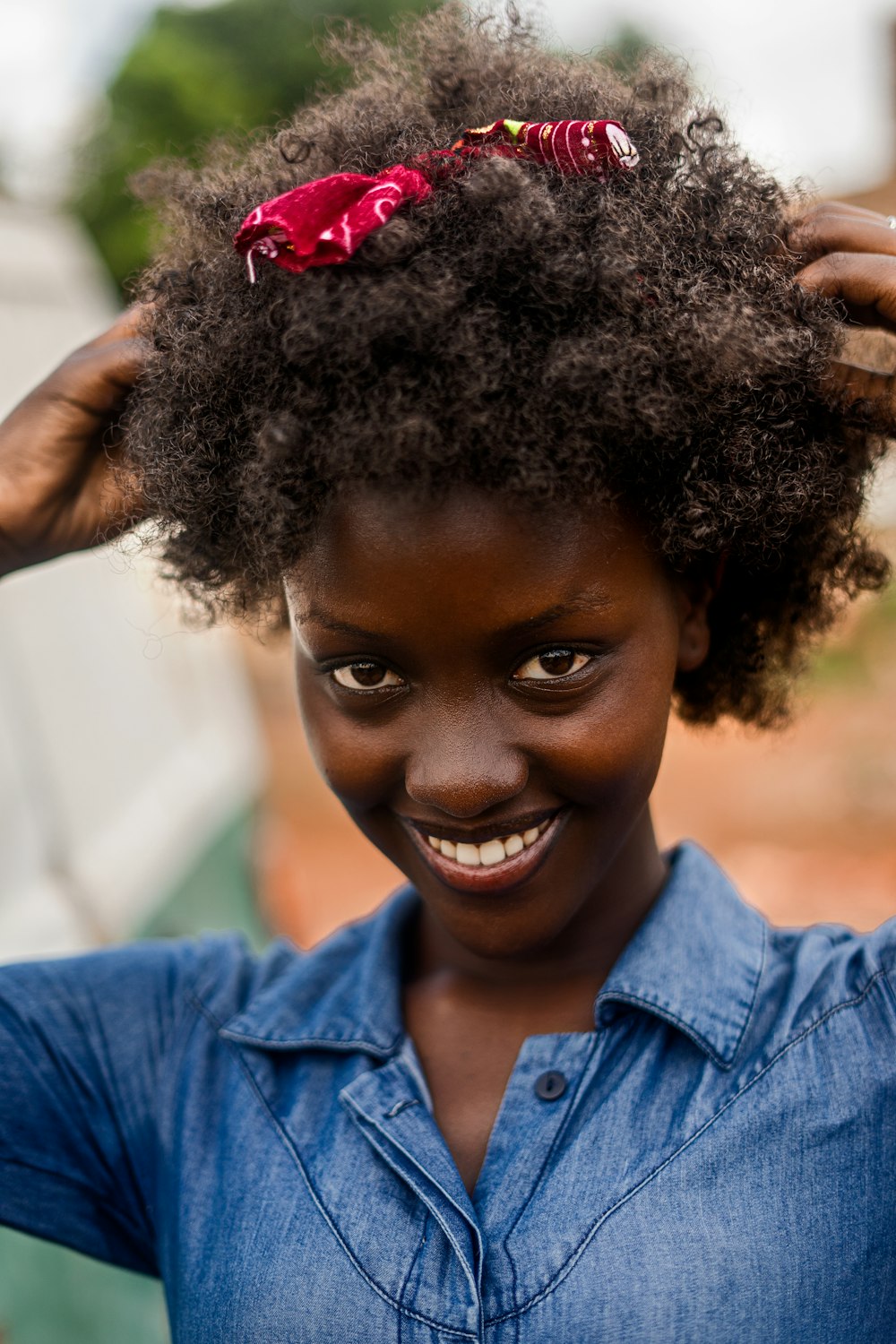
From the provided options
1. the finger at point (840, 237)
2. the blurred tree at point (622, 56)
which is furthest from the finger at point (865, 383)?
the blurred tree at point (622, 56)

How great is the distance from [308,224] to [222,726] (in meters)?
4.20

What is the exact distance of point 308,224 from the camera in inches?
46.8

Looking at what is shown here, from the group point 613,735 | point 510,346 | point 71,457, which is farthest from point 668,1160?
point 71,457

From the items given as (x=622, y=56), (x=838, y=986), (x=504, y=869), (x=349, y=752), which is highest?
(x=622, y=56)

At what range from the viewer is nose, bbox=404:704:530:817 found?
1274 millimetres

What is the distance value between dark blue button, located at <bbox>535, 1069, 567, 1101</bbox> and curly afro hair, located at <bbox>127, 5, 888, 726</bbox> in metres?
0.61

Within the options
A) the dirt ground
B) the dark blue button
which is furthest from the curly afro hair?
the dirt ground

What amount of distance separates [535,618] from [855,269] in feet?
1.75

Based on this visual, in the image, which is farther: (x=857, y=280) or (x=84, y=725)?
(x=84, y=725)

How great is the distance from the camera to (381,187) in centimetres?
121

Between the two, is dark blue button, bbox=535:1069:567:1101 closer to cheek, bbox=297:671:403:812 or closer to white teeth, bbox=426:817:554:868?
white teeth, bbox=426:817:554:868

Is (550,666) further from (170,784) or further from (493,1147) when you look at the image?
(170,784)

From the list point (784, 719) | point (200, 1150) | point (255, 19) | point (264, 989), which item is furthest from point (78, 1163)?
point (255, 19)

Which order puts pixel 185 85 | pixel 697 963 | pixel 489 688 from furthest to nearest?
pixel 185 85, pixel 697 963, pixel 489 688
